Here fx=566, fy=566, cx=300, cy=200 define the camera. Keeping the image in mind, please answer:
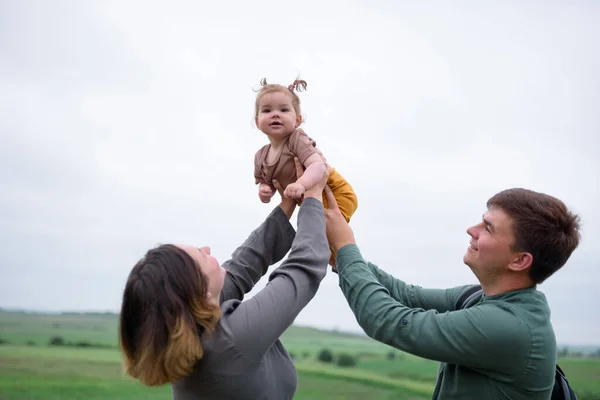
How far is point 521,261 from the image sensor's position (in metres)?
1.95

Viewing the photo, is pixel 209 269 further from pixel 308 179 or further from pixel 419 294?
pixel 419 294

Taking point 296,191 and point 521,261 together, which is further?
point 296,191

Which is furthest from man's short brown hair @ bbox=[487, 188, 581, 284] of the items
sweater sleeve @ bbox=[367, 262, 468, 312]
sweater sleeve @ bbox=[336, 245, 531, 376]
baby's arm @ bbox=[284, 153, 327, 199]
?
baby's arm @ bbox=[284, 153, 327, 199]

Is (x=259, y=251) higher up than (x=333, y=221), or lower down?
lower down

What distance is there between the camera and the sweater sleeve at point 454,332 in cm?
185

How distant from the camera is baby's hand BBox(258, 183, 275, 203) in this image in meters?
2.55

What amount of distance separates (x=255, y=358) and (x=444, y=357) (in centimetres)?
63

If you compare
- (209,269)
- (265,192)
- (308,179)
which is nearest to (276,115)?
(265,192)

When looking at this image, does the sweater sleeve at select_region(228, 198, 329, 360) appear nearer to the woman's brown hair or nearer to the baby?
the woman's brown hair

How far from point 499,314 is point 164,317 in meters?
1.09

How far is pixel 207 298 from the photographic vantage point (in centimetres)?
183

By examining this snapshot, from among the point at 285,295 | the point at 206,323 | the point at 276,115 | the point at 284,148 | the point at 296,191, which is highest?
Answer: the point at 276,115

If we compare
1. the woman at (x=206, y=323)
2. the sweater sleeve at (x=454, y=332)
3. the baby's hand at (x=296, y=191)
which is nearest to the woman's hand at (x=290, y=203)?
the baby's hand at (x=296, y=191)

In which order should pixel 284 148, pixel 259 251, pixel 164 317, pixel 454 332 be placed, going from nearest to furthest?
1. pixel 164 317
2. pixel 454 332
3. pixel 259 251
4. pixel 284 148
